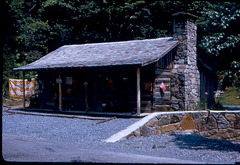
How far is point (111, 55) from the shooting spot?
15.0 metres

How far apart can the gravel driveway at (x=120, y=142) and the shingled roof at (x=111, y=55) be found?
3.06 metres

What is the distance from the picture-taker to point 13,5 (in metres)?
25.1

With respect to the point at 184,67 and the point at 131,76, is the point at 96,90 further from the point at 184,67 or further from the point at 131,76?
the point at 184,67

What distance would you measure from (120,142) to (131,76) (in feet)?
22.0

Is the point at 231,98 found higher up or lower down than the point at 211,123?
higher up

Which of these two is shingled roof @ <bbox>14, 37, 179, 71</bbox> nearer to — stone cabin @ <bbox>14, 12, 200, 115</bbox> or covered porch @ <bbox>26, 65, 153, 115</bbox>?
stone cabin @ <bbox>14, 12, 200, 115</bbox>

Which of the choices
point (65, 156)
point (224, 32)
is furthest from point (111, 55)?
point (65, 156)

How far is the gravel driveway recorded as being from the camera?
680cm

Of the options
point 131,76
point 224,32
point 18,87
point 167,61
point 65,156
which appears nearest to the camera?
point 65,156

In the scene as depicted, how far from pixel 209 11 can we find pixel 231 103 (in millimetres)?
7891

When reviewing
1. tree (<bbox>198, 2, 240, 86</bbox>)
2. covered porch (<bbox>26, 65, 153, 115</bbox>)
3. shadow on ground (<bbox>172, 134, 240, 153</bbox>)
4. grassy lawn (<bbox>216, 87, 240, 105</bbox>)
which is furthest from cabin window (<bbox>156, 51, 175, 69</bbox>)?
grassy lawn (<bbox>216, 87, 240, 105</bbox>)

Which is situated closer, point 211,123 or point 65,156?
point 65,156

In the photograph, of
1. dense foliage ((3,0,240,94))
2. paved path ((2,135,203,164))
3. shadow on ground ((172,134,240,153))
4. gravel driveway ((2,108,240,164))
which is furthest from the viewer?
dense foliage ((3,0,240,94))

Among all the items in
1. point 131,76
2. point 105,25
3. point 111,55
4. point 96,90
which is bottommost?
point 96,90
